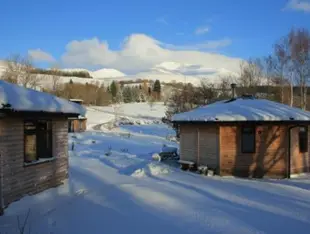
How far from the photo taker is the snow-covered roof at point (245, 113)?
49.7 feet

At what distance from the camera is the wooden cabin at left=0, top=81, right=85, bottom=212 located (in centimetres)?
930

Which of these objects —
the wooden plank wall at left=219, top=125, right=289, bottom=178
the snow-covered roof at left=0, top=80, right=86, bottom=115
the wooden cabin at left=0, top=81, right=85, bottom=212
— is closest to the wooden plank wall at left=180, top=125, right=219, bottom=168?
the wooden plank wall at left=219, top=125, right=289, bottom=178

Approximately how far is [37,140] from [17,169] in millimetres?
1642

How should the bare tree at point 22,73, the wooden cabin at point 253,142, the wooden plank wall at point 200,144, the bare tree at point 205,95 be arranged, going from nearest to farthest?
the wooden cabin at point 253,142 → the wooden plank wall at point 200,144 → the bare tree at point 205,95 → the bare tree at point 22,73

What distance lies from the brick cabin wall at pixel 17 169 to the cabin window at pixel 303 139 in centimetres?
1106

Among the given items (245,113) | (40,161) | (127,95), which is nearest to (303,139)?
(245,113)

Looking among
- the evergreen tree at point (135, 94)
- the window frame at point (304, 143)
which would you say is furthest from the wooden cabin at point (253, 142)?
the evergreen tree at point (135, 94)

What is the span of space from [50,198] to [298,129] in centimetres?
1151

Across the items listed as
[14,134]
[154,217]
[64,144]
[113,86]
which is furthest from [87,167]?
[113,86]

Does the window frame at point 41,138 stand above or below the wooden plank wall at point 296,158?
above

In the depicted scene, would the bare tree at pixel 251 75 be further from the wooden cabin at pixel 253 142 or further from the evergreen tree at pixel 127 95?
the evergreen tree at pixel 127 95

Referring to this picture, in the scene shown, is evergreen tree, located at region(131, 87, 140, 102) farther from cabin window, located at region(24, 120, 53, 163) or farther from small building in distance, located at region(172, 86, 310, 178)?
cabin window, located at region(24, 120, 53, 163)

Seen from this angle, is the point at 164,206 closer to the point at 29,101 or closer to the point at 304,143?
the point at 29,101

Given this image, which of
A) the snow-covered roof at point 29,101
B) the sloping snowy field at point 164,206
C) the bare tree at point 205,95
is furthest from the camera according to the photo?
the bare tree at point 205,95
